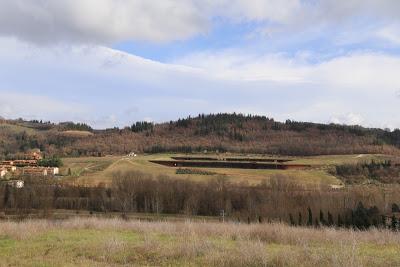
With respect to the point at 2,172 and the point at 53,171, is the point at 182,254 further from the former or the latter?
the point at 53,171

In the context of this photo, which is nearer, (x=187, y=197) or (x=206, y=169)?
(x=187, y=197)

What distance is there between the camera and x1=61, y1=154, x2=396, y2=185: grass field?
132m

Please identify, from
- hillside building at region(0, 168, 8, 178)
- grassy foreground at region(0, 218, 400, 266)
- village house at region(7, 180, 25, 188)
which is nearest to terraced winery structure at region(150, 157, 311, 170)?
hillside building at region(0, 168, 8, 178)

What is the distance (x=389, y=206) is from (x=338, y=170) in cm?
7004

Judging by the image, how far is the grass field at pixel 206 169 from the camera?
132125 mm

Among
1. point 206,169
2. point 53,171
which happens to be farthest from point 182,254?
point 206,169

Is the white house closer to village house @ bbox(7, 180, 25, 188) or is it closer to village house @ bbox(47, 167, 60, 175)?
village house @ bbox(47, 167, 60, 175)

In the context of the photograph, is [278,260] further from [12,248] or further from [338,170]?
[338,170]

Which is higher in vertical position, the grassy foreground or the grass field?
the grassy foreground

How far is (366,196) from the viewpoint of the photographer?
277ft

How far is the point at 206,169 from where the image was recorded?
15950 centimetres

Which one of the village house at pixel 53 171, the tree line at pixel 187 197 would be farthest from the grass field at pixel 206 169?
the tree line at pixel 187 197

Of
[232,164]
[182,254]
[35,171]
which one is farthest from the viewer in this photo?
[232,164]

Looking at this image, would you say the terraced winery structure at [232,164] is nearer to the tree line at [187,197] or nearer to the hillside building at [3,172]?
the tree line at [187,197]
